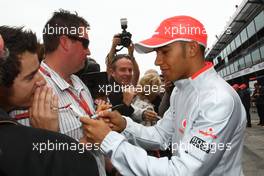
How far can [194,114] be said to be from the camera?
6.14 ft

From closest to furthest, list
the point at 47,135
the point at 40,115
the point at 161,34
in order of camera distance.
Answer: the point at 47,135 < the point at 40,115 < the point at 161,34

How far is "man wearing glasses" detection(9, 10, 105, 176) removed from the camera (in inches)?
81.3

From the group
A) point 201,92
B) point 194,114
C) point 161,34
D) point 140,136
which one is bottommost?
point 140,136

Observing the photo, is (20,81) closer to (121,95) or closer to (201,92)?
(201,92)

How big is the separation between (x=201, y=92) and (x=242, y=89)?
12.1 metres

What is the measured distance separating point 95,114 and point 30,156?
3.01ft

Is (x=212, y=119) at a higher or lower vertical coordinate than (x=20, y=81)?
lower

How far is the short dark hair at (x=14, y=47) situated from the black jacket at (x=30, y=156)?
246 millimetres

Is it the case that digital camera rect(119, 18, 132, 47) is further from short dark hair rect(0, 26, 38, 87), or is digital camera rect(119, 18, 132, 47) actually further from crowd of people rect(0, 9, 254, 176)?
short dark hair rect(0, 26, 38, 87)

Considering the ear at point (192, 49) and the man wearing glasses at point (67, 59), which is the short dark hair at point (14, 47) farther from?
the ear at point (192, 49)

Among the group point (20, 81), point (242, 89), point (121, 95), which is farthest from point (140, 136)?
point (242, 89)

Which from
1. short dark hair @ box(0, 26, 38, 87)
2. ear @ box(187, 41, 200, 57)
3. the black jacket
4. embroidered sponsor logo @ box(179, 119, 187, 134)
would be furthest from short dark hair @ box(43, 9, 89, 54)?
the black jacket

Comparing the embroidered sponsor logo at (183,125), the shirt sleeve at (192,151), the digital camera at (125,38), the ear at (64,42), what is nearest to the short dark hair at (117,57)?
the digital camera at (125,38)

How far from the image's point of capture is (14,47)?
56.5 inches
